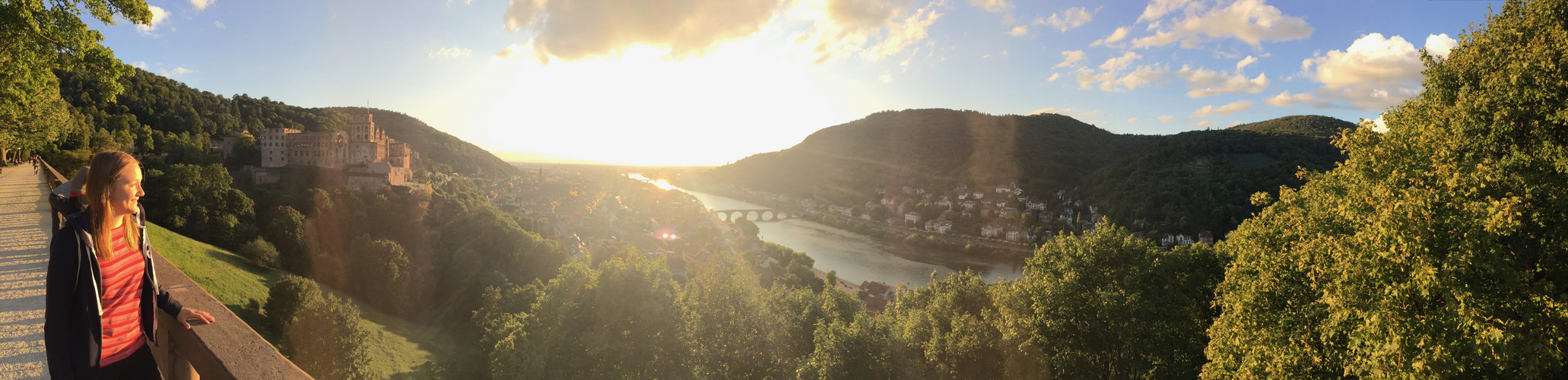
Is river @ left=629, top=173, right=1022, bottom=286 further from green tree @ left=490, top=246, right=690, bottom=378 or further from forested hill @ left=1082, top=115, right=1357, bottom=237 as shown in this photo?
green tree @ left=490, top=246, right=690, bottom=378

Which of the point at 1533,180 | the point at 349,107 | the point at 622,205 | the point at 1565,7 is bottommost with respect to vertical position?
the point at 622,205

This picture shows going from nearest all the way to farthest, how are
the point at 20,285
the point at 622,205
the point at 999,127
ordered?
the point at 20,285 → the point at 622,205 → the point at 999,127

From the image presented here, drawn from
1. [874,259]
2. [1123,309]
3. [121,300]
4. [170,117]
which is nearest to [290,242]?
[170,117]

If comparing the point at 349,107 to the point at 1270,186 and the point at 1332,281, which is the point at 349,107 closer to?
the point at 1332,281

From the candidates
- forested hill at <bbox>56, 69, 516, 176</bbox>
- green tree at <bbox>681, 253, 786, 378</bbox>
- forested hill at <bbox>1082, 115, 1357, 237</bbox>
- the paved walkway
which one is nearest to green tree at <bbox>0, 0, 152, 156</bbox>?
the paved walkway

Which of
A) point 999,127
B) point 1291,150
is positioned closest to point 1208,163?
point 1291,150

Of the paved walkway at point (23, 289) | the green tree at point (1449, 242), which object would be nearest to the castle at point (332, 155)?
the paved walkway at point (23, 289)
